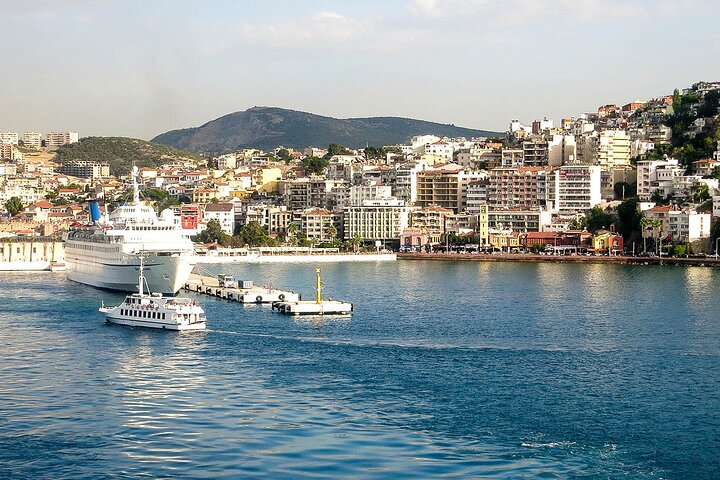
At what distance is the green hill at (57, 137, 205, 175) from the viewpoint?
11344 centimetres

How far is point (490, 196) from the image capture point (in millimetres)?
63969

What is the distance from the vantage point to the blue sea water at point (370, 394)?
13625 millimetres

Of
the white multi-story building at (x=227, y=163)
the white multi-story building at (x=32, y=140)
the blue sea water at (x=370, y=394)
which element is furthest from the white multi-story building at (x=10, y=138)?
the blue sea water at (x=370, y=394)

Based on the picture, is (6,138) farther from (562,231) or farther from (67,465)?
(67,465)

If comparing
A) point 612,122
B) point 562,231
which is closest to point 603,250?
point 562,231

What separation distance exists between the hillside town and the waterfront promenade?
4.36 ft

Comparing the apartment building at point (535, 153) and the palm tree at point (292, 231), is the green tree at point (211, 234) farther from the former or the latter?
the apartment building at point (535, 153)

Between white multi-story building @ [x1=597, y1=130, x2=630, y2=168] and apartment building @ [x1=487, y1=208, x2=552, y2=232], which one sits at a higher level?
white multi-story building @ [x1=597, y1=130, x2=630, y2=168]

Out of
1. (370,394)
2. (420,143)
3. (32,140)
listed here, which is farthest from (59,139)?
(370,394)

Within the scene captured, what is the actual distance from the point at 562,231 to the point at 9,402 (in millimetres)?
43878

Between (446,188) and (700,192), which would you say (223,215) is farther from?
(700,192)

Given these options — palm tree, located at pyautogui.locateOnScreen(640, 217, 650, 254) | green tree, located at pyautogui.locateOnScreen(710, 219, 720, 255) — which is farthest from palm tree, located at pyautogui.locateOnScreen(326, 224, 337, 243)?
green tree, located at pyautogui.locateOnScreen(710, 219, 720, 255)

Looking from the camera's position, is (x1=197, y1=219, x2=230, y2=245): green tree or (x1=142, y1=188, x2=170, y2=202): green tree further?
(x1=142, y1=188, x2=170, y2=202): green tree

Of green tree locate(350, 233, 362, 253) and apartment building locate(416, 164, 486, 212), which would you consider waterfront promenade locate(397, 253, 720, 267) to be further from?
apartment building locate(416, 164, 486, 212)
